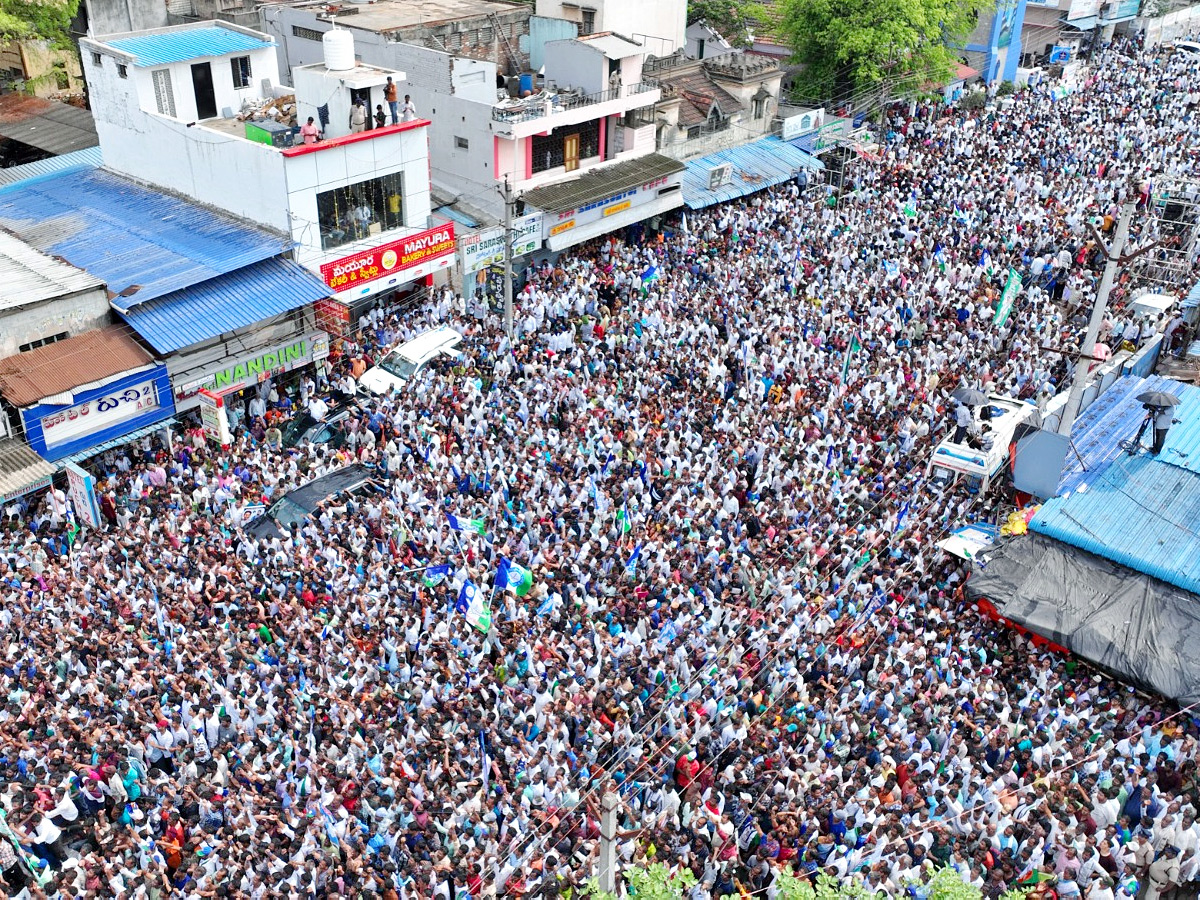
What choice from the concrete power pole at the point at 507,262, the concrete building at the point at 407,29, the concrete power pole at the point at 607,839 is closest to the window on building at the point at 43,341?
the concrete power pole at the point at 507,262

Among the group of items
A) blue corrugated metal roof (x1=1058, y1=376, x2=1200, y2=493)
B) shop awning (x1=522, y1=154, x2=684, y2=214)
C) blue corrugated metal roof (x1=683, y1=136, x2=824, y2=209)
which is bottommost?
blue corrugated metal roof (x1=1058, y1=376, x2=1200, y2=493)

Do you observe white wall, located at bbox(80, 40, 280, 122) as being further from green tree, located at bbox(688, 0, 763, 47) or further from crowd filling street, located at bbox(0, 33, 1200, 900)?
green tree, located at bbox(688, 0, 763, 47)

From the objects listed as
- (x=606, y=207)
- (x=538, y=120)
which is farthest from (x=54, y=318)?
(x=606, y=207)

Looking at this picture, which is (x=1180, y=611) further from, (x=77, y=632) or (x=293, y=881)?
(x=77, y=632)

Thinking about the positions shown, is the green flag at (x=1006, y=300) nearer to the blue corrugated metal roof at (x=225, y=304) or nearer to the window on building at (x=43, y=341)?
the blue corrugated metal roof at (x=225, y=304)

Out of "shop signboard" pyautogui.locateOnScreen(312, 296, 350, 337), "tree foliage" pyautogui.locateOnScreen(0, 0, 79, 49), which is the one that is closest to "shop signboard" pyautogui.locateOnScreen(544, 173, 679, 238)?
"shop signboard" pyautogui.locateOnScreen(312, 296, 350, 337)
